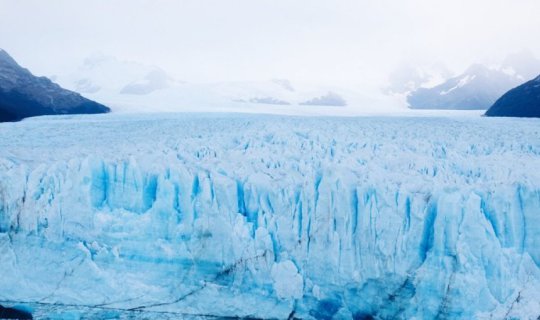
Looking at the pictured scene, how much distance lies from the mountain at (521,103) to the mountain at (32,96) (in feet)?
38.2

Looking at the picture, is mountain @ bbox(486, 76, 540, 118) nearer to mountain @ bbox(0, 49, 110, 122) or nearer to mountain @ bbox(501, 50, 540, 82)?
mountain @ bbox(0, 49, 110, 122)

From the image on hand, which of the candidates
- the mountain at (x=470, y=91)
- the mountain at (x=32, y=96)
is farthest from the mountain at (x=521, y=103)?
the mountain at (x=470, y=91)

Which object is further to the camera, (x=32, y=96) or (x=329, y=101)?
(x=329, y=101)

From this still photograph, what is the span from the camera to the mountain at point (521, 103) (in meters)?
11.8

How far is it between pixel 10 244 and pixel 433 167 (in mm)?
6188

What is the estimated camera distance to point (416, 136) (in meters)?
8.34

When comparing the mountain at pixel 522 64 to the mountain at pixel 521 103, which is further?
the mountain at pixel 522 64

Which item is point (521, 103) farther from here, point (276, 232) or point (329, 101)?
point (329, 101)

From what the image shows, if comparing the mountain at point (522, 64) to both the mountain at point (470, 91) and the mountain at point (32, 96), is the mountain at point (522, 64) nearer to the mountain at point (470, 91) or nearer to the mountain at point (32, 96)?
the mountain at point (470, 91)

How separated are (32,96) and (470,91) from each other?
74.5ft

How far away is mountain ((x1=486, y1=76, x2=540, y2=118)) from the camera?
11828 mm

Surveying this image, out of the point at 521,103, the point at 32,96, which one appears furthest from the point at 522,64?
the point at 32,96

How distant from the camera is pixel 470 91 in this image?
27.4 m

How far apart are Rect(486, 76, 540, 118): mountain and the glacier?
16.2ft
